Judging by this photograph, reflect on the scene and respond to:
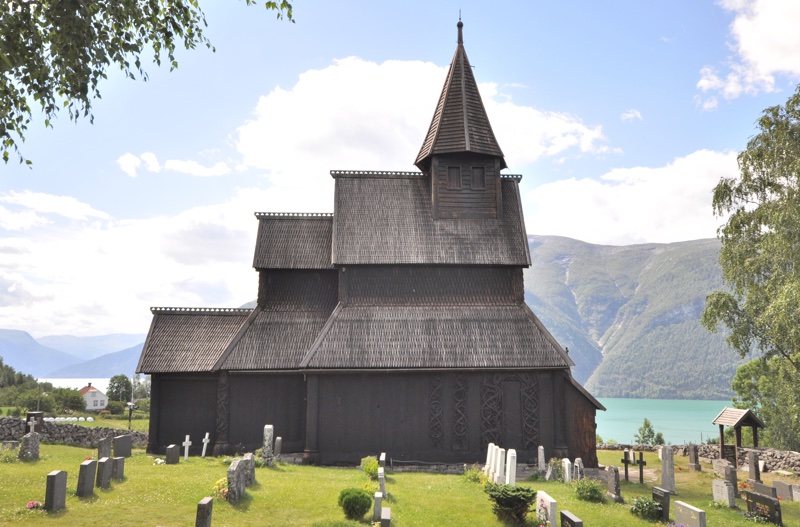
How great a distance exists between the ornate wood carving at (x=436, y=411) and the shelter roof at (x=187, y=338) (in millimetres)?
8489

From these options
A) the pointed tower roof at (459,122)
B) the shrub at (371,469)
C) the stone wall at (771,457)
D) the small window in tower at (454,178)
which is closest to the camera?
the shrub at (371,469)

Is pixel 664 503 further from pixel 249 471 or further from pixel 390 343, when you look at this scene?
pixel 390 343

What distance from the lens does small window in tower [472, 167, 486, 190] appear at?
86.2ft

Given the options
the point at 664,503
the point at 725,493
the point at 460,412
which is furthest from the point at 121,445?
the point at 725,493

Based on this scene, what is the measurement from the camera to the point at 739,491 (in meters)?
18.6

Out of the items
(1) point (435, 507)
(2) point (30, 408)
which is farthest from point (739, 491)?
(2) point (30, 408)

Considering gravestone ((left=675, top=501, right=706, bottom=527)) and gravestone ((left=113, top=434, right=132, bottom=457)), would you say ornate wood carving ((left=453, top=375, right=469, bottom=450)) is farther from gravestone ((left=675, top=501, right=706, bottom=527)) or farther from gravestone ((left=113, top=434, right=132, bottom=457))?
gravestone ((left=113, top=434, right=132, bottom=457))

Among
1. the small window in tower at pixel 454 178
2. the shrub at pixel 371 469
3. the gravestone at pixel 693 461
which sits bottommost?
the gravestone at pixel 693 461

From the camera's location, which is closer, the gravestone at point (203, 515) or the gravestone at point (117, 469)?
the gravestone at point (203, 515)

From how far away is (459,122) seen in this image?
1039 inches

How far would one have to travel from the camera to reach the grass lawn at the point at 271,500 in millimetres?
11961

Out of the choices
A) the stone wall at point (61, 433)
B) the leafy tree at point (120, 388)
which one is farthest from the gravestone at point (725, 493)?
the leafy tree at point (120, 388)

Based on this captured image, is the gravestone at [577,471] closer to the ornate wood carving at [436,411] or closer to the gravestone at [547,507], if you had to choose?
the ornate wood carving at [436,411]

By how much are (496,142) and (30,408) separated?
40020 mm
